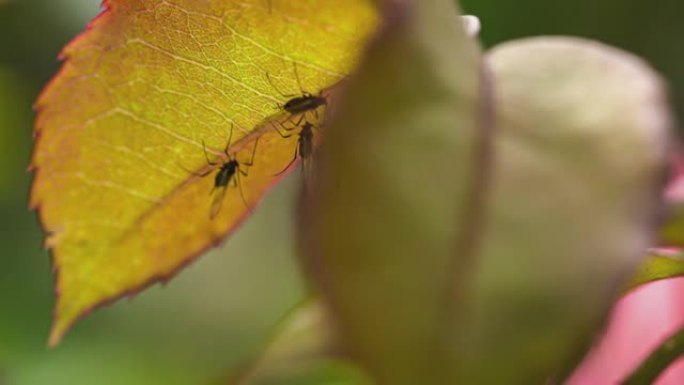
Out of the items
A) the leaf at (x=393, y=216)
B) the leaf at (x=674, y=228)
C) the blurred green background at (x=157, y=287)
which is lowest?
the blurred green background at (x=157, y=287)

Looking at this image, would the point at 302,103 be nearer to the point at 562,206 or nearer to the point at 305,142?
the point at 305,142

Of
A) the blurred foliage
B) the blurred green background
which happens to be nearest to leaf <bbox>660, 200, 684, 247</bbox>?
the blurred green background

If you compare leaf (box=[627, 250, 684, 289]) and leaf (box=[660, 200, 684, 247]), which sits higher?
leaf (box=[660, 200, 684, 247])

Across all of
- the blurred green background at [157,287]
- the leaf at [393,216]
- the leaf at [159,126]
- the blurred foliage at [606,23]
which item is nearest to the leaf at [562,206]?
the leaf at [393,216]

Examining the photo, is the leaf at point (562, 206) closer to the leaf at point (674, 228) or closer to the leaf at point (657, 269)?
the leaf at point (674, 228)

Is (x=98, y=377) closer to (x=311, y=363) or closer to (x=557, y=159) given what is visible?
(x=311, y=363)

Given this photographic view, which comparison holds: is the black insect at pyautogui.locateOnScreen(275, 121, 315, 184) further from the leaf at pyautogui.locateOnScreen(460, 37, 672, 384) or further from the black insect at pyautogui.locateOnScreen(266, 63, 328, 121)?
the leaf at pyautogui.locateOnScreen(460, 37, 672, 384)

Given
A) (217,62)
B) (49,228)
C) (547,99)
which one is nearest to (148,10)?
(217,62)

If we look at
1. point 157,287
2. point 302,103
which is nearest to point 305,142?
point 302,103
